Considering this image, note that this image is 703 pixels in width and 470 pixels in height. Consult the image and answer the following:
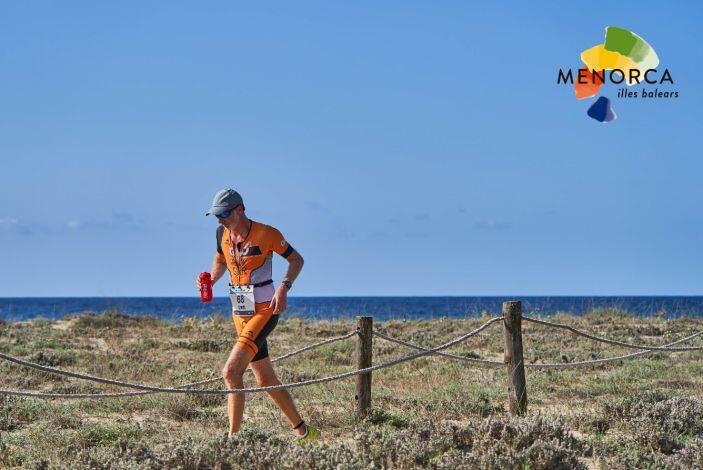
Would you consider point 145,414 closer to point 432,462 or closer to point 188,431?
point 188,431

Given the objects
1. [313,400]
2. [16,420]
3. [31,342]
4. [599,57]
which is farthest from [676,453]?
[31,342]

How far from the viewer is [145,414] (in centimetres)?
914

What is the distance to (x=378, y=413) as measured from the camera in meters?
8.27

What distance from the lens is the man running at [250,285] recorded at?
6.36 meters

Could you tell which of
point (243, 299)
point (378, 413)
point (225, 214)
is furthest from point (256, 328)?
point (378, 413)

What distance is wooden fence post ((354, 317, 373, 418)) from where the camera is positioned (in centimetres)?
816

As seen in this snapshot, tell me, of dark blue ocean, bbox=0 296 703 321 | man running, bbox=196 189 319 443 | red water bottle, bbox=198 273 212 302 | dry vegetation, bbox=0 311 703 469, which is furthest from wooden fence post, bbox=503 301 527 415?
dark blue ocean, bbox=0 296 703 321

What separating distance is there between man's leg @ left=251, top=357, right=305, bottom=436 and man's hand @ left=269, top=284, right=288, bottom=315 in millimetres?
511

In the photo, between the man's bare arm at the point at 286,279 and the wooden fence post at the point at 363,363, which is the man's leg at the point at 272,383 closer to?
the man's bare arm at the point at 286,279

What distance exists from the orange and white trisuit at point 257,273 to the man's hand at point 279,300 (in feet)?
0.24

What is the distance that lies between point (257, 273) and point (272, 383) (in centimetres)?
95

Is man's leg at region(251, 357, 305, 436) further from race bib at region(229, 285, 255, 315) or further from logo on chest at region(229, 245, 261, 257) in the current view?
logo on chest at region(229, 245, 261, 257)

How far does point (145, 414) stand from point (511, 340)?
430cm

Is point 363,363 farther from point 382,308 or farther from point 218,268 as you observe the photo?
point 382,308
